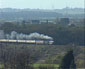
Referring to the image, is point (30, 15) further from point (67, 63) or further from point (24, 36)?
point (67, 63)

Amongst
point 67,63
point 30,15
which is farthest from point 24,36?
point 30,15

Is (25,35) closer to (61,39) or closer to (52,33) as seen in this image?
(52,33)

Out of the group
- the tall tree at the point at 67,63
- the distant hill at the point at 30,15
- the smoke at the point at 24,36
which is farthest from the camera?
the distant hill at the point at 30,15

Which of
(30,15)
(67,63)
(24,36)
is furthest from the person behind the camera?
(30,15)

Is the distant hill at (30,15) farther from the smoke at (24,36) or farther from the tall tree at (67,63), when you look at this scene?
the tall tree at (67,63)

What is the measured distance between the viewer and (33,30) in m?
21.7

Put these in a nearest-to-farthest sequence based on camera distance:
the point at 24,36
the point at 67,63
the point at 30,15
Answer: the point at 67,63 → the point at 24,36 → the point at 30,15

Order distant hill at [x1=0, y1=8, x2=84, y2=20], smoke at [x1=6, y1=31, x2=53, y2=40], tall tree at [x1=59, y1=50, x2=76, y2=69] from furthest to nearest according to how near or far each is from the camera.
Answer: distant hill at [x1=0, y1=8, x2=84, y2=20] < smoke at [x1=6, y1=31, x2=53, y2=40] < tall tree at [x1=59, y1=50, x2=76, y2=69]

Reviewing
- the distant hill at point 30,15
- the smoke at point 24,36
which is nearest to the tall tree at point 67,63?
the smoke at point 24,36

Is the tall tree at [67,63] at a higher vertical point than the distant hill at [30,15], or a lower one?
higher

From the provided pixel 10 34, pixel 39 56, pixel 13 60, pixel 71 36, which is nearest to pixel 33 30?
pixel 10 34

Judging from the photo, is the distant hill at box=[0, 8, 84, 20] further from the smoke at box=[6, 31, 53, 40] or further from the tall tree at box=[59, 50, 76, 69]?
the tall tree at box=[59, 50, 76, 69]

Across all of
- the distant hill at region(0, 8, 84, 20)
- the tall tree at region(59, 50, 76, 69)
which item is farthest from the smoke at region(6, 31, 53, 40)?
the distant hill at region(0, 8, 84, 20)

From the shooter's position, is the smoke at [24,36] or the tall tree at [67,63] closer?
the tall tree at [67,63]
